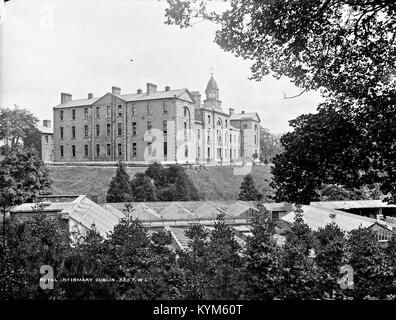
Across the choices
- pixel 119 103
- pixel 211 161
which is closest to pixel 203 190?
pixel 211 161

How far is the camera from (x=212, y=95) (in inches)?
313

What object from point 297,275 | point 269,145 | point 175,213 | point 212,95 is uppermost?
point 212,95

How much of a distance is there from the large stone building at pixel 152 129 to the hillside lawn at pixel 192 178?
2.36 feet

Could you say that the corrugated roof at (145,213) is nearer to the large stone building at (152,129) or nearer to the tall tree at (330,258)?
the large stone building at (152,129)

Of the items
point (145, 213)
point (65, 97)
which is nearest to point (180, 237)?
point (145, 213)

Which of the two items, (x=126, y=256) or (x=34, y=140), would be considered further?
(x=34, y=140)

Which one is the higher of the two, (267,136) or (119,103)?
(119,103)

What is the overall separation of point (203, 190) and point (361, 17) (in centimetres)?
967

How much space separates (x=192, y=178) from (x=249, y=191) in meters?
2.37

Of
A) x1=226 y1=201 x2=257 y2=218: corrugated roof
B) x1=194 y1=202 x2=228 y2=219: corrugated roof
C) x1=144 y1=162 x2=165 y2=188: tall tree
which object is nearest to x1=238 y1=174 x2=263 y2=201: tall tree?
x1=226 y1=201 x2=257 y2=218: corrugated roof

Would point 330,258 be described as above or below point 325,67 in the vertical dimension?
below

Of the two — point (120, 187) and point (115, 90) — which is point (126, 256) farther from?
point (120, 187)

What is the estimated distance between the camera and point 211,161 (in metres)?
9.92
